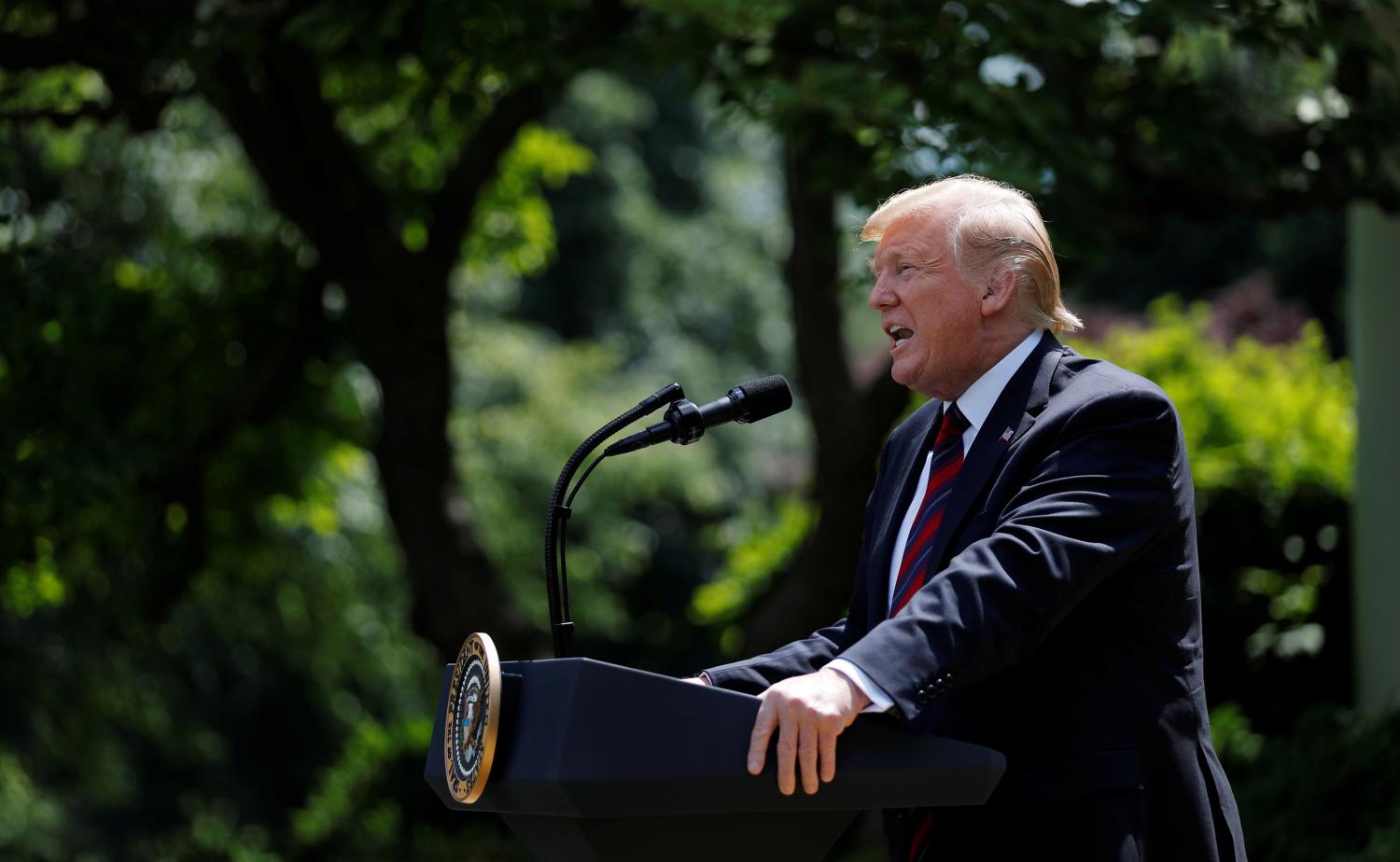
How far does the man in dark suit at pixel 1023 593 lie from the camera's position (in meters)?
1.95

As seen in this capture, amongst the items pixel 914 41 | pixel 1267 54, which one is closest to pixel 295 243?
pixel 914 41

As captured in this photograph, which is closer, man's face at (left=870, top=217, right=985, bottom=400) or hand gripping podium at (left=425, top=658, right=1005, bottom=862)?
hand gripping podium at (left=425, top=658, right=1005, bottom=862)

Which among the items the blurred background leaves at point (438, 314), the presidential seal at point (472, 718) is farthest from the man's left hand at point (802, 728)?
the blurred background leaves at point (438, 314)

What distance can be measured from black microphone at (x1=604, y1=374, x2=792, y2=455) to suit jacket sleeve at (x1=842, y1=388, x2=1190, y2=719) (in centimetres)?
37

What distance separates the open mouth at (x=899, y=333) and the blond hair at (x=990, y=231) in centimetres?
12

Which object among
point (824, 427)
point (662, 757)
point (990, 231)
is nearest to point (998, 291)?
point (990, 231)

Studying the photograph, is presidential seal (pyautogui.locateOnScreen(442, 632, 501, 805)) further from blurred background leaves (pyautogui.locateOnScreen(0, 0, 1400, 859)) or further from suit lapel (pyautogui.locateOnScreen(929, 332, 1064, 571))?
blurred background leaves (pyautogui.locateOnScreen(0, 0, 1400, 859))

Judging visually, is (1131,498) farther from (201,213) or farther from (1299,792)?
(201,213)

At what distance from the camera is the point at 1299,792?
5.33m

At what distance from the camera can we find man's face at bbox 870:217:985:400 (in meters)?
2.33

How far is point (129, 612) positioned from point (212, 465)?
284 cm

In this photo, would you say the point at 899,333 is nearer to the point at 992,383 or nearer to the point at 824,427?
the point at 992,383

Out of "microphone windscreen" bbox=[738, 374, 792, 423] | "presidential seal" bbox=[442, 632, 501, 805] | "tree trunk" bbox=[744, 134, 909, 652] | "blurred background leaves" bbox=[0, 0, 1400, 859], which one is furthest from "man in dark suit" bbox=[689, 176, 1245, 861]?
"tree trunk" bbox=[744, 134, 909, 652]

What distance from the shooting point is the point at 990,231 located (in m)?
2.32
